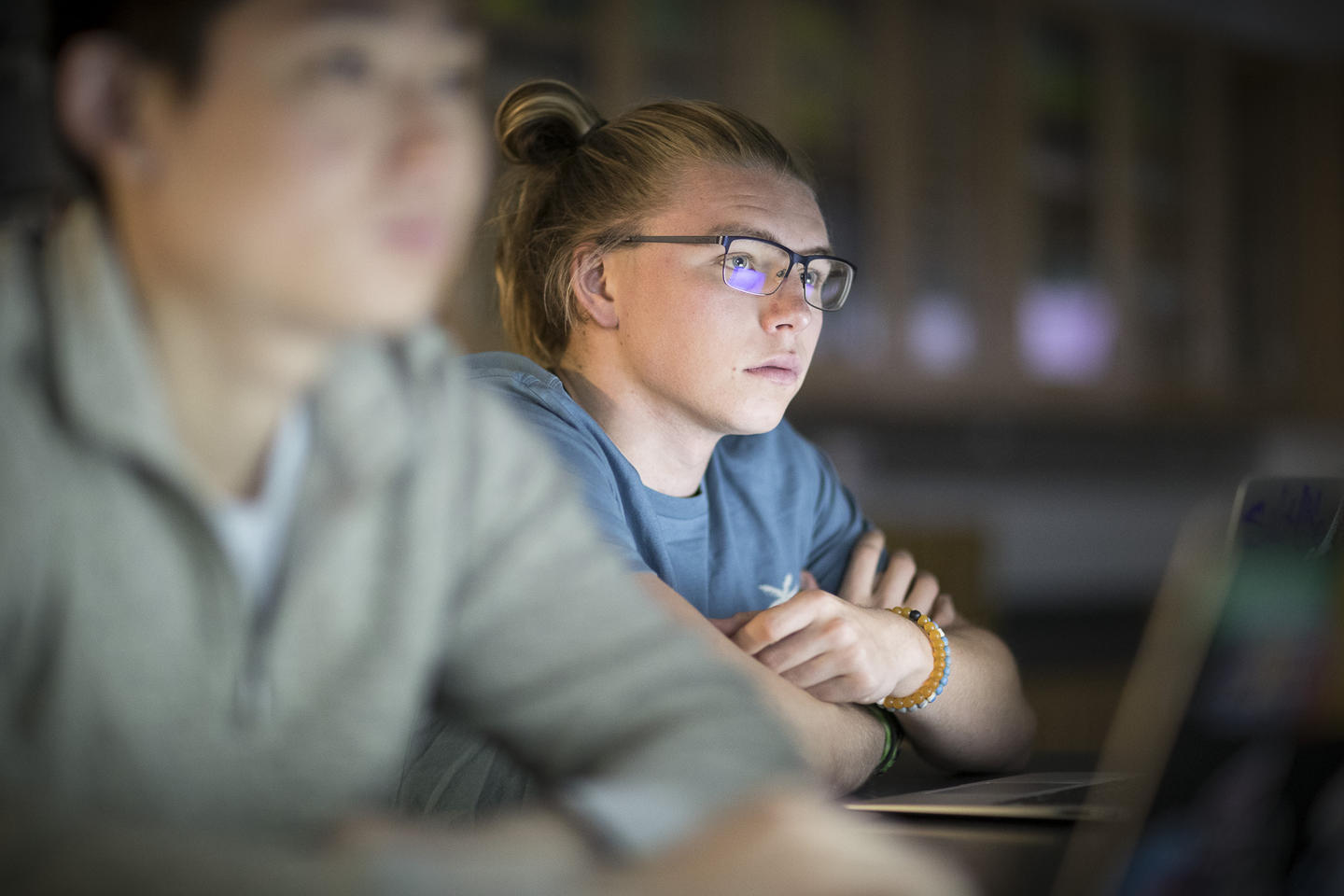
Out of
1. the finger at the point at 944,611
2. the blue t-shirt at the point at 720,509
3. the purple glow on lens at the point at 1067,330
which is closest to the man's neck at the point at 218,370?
the blue t-shirt at the point at 720,509

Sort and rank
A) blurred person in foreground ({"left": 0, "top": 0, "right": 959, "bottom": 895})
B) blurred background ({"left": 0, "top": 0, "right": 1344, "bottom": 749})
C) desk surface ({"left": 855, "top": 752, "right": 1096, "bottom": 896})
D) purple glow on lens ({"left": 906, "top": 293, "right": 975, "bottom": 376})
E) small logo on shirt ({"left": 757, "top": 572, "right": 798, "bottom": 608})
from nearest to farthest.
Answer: blurred person in foreground ({"left": 0, "top": 0, "right": 959, "bottom": 895})
desk surface ({"left": 855, "top": 752, "right": 1096, "bottom": 896})
small logo on shirt ({"left": 757, "top": 572, "right": 798, "bottom": 608})
blurred background ({"left": 0, "top": 0, "right": 1344, "bottom": 749})
purple glow on lens ({"left": 906, "top": 293, "right": 975, "bottom": 376})

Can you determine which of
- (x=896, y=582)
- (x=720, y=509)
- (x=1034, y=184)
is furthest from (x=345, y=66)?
(x=1034, y=184)

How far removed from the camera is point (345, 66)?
51 centimetres

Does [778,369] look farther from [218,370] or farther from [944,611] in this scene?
[218,370]

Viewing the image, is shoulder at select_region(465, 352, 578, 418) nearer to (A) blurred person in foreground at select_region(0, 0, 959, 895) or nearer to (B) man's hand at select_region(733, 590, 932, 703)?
(B) man's hand at select_region(733, 590, 932, 703)

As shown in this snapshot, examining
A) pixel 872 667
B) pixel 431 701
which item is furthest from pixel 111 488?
pixel 872 667

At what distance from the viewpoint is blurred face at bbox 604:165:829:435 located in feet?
3.30

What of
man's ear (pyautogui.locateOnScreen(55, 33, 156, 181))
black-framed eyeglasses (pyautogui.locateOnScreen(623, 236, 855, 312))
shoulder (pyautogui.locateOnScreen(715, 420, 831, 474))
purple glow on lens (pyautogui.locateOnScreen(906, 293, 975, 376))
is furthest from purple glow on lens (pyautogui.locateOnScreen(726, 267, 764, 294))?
purple glow on lens (pyautogui.locateOnScreen(906, 293, 975, 376))

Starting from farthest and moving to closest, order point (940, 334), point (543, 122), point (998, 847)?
point (940, 334) < point (543, 122) < point (998, 847)

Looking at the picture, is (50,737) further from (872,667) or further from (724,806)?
(872,667)

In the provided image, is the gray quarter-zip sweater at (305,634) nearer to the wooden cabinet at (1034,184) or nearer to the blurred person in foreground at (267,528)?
the blurred person in foreground at (267,528)

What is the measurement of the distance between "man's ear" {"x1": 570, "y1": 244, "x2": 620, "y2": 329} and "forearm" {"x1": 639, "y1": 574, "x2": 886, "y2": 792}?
0.94 ft

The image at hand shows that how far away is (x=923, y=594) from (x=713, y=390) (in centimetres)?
32

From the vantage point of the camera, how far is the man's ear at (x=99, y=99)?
49 cm
